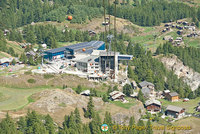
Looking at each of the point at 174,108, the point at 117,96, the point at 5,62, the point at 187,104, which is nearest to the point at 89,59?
the point at 117,96

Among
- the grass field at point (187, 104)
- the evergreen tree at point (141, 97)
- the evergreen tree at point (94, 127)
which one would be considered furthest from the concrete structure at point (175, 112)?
the evergreen tree at point (94, 127)

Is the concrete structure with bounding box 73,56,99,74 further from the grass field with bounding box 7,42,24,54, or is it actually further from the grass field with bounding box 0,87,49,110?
the grass field with bounding box 7,42,24,54

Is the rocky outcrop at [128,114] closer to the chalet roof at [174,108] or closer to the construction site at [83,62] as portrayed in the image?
the chalet roof at [174,108]

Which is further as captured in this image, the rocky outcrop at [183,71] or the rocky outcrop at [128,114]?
the rocky outcrop at [183,71]

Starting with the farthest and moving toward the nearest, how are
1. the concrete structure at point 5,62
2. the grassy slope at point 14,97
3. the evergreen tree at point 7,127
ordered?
the concrete structure at point 5,62, the grassy slope at point 14,97, the evergreen tree at point 7,127

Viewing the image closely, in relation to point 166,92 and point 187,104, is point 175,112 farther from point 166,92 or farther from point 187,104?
point 166,92

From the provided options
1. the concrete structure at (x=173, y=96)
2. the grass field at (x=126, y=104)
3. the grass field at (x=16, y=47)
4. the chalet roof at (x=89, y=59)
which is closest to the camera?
the grass field at (x=126, y=104)

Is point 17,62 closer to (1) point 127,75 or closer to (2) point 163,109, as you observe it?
(1) point 127,75

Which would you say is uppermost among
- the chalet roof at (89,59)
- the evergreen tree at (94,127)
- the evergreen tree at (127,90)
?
the chalet roof at (89,59)
